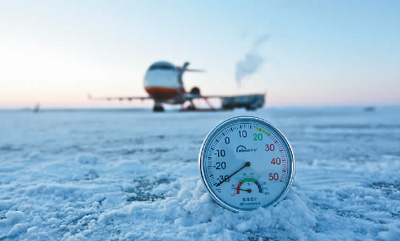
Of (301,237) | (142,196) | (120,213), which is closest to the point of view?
(301,237)

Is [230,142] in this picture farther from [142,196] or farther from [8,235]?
[8,235]

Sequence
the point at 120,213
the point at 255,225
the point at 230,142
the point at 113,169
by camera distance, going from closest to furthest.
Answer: the point at 255,225 → the point at 230,142 → the point at 120,213 → the point at 113,169

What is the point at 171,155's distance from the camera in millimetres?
4770

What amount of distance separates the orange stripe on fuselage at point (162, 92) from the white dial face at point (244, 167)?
22584mm

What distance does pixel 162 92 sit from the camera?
80.2 feet

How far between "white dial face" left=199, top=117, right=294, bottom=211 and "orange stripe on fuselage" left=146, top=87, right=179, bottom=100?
74.1 feet

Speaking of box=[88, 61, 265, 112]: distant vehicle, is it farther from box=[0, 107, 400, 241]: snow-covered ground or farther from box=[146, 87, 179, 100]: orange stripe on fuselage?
box=[0, 107, 400, 241]: snow-covered ground

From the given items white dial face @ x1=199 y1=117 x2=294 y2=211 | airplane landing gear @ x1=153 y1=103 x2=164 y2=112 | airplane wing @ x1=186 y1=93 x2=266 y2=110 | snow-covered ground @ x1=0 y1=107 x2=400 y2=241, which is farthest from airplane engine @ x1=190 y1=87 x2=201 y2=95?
white dial face @ x1=199 y1=117 x2=294 y2=211

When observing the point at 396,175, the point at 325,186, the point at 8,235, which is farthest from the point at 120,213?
the point at 396,175

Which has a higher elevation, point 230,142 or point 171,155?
point 230,142

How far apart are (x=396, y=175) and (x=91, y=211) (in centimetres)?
386


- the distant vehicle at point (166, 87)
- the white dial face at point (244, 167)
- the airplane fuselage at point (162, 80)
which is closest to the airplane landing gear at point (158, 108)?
the distant vehicle at point (166, 87)

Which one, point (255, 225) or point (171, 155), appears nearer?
point (255, 225)

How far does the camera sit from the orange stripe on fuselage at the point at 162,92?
24.0m
